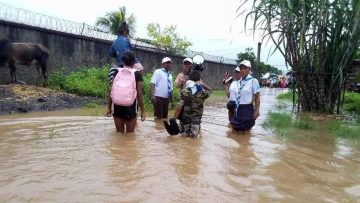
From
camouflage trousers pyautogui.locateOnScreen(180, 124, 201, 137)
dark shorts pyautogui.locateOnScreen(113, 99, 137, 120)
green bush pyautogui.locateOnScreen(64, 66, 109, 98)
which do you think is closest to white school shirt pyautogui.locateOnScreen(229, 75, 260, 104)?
camouflage trousers pyautogui.locateOnScreen(180, 124, 201, 137)

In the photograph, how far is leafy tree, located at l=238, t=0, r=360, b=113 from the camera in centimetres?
1045

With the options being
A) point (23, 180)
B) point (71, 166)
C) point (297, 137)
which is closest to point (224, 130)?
point (297, 137)

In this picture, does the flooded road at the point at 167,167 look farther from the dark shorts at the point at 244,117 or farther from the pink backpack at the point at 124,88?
the pink backpack at the point at 124,88

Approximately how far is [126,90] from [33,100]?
234 inches

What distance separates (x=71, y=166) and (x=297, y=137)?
14.4ft

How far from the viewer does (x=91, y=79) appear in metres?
14.9

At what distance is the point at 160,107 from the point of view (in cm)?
854

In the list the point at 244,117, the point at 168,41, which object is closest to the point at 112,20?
the point at 168,41

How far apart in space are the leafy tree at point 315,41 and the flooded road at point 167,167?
428 cm

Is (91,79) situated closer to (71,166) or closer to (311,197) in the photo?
(71,166)

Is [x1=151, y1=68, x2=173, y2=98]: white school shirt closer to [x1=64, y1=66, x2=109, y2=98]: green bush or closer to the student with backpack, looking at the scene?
the student with backpack

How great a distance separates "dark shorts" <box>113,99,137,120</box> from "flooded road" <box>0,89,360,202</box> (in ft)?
0.96

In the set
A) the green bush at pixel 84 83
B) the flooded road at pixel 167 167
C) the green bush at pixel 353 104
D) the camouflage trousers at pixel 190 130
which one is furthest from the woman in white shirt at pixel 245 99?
the green bush at pixel 353 104

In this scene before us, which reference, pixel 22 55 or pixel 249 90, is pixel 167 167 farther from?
pixel 22 55
